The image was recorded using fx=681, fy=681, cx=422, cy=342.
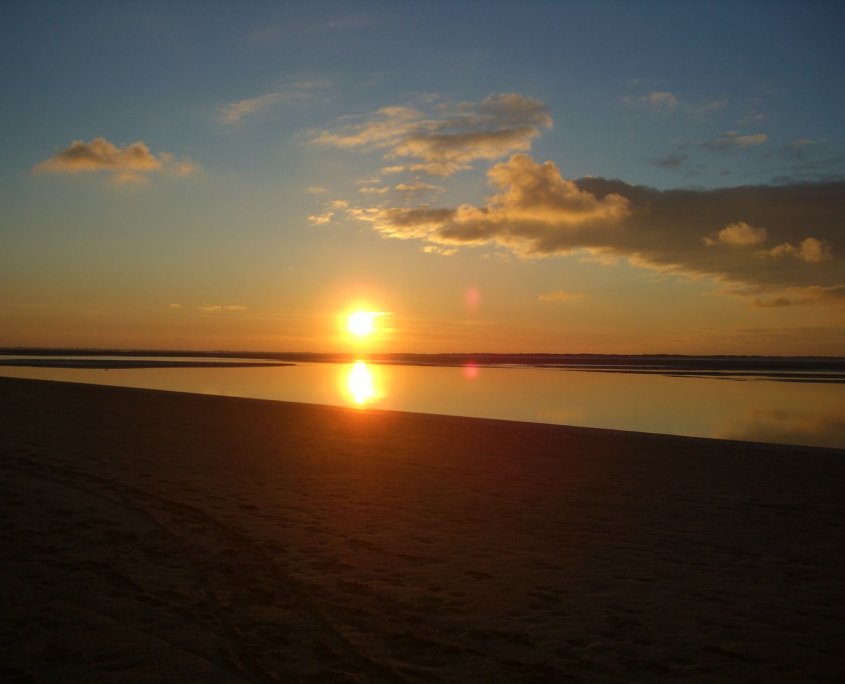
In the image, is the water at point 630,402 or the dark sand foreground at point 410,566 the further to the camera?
the water at point 630,402

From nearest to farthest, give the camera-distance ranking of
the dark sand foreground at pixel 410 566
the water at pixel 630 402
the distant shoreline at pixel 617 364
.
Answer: the dark sand foreground at pixel 410 566
the water at pixel 630 402
the distant shoreline at pixel 617 364

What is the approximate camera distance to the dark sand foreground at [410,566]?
5477mm

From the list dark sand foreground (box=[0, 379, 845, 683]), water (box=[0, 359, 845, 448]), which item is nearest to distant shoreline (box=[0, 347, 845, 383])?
water (box=[0, 359, 845, 448])

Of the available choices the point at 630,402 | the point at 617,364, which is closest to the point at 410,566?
the point at 630,402

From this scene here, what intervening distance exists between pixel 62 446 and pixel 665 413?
22.7 metres

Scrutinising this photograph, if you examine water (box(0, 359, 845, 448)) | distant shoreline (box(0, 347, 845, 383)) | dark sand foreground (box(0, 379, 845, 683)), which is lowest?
dark sand foreground (box(0, 379, 845, 683))

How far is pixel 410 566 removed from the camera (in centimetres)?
777

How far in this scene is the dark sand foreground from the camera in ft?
18.0

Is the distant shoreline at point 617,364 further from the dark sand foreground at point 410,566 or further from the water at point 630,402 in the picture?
the dark sand foreground at point 410,566

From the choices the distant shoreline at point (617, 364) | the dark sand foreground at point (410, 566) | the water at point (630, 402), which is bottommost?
the dark sand foreground at point (410, 566)

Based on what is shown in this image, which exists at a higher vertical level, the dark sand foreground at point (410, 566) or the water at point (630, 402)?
the water at point (630, 402)

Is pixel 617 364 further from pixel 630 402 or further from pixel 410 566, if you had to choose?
pixel 410 566

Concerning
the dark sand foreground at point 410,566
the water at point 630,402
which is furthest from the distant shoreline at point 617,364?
the dark sand foreground at point 410,566

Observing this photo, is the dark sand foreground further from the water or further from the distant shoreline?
the distant shoreline
